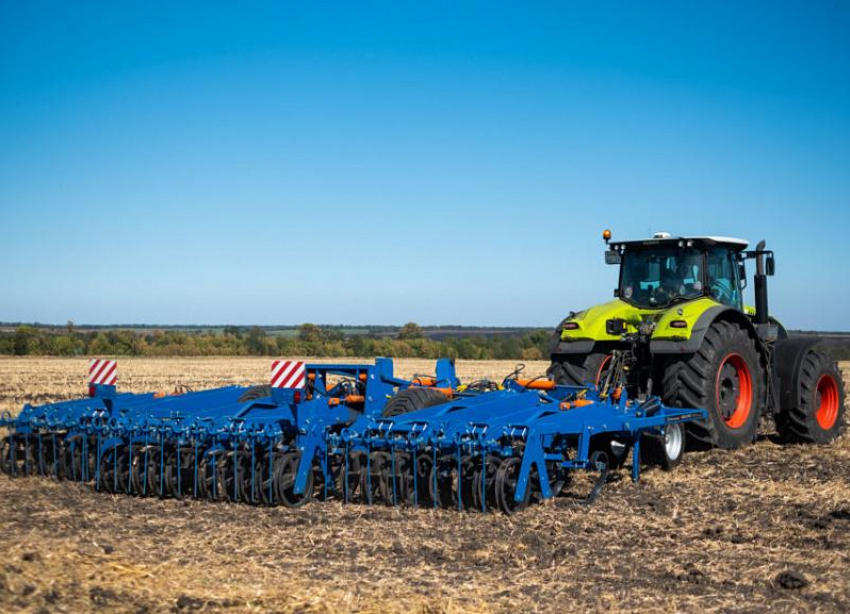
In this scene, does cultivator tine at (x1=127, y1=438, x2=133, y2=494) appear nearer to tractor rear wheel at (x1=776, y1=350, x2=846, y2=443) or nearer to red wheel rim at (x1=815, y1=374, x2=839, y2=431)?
tractor rear wheel at (x1=776, y1=350, x2=846, y2=443)

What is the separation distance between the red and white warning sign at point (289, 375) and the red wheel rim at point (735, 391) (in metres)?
4.24

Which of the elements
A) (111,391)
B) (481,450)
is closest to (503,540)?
(481,450)

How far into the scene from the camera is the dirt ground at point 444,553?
4.71m

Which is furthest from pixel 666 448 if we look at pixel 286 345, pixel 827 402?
pixel 286 345

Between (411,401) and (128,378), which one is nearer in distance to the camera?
(411,401)

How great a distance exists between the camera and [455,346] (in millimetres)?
39781

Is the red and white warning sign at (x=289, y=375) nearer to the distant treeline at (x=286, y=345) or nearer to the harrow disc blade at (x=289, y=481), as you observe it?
the harrow disc blade at (x=289, y=481)

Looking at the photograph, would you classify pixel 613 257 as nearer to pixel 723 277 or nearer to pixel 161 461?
pixel 723 277

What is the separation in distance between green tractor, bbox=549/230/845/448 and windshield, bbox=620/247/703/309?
0.01m

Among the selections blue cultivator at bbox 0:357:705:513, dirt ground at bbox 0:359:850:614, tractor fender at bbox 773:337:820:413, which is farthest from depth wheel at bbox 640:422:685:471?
tractor fender at bbox 773:337:820:413

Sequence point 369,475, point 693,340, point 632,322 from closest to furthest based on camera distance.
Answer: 1. point 369,475
2. point 693,340
3. point 632,322

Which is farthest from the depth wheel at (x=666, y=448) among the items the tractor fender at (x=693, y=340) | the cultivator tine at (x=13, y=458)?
the cultivator tine at (x=13, y=458)

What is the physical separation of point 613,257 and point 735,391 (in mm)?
1933

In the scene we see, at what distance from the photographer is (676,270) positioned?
33.1 feet
